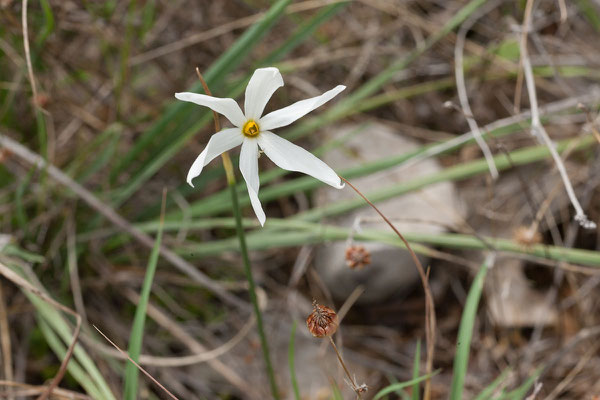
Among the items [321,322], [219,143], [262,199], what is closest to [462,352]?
[321,322]

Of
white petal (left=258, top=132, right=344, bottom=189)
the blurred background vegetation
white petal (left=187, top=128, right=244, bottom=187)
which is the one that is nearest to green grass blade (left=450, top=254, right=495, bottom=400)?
the blurred background vegetation

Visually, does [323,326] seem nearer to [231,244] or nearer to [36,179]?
[231,244]

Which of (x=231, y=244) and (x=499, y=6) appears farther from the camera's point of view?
(x=499, y=6)

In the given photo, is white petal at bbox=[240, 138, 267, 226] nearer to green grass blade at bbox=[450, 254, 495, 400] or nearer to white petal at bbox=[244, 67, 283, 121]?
white petal at bbox=[244, 67, 283, 121]

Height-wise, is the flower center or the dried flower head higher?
the flower center

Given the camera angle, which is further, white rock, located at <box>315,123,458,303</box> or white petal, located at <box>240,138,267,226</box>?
white rock, located at <box>315,123,458,303</box>

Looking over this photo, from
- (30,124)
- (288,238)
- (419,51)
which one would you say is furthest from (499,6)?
(30,124)

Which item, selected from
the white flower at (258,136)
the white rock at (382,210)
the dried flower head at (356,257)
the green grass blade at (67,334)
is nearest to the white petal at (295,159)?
the white flower at (258,136)
